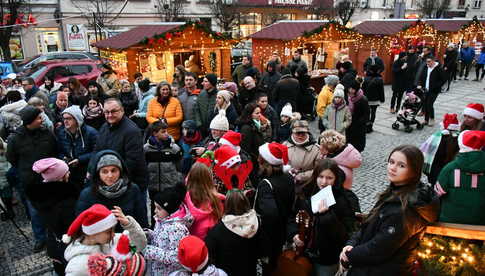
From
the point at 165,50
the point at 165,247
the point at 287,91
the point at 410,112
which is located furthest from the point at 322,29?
the point at 165,247

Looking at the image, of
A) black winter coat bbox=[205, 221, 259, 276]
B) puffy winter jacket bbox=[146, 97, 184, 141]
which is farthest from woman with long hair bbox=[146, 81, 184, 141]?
black winter coat bbox=[205, 221, 259, 276]

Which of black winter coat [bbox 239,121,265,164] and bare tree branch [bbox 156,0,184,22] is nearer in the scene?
black winter coat [bbox 239,121,265,164]

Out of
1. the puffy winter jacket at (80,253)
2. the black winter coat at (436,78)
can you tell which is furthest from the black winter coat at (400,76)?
the puffy winter jacket at (80,253)

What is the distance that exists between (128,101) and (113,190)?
530 centimetres

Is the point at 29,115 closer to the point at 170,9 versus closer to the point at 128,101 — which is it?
the point at 128,101

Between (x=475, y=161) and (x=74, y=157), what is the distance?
4885 mm

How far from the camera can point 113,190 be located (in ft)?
10.9

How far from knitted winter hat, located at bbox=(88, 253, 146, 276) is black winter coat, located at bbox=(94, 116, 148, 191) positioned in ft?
5.66

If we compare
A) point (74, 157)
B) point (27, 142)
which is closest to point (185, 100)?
point (74, 157)

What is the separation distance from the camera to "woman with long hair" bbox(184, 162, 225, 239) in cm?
313

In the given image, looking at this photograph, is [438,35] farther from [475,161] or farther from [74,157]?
[74,157]

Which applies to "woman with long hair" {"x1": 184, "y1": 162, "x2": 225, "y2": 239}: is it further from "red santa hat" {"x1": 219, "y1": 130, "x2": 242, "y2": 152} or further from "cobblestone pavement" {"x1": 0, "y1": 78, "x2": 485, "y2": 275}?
"cobblestone pavement" {"x1": 0, "y1": 78, "x2": 485, "y2": 275}

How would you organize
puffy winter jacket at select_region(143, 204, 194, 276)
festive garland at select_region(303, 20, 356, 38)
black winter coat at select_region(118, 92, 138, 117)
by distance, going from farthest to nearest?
festive garland at select_region(303, 20, 356, 38) < black winter coat at select_region(118, 92, 138, 117) < puffy winter jacket at select_region(143, 204, 194, 276)

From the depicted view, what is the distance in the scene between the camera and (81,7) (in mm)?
25328
